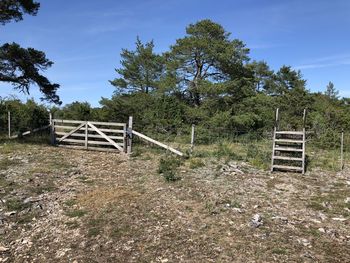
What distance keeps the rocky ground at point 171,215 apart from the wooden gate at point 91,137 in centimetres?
388

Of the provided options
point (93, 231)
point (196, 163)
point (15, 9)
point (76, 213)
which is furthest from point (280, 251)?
point (15, 9)

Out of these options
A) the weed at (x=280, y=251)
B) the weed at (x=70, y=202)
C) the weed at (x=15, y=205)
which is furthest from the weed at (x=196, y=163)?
the weed at (x=280, y=251)

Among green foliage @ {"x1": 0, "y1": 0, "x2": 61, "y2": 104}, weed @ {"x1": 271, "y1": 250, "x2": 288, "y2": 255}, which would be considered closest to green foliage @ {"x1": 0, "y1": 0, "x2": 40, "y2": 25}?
green foliage @ {"x1": 0, "y1": 0, "x2": 61, "y2": 104}

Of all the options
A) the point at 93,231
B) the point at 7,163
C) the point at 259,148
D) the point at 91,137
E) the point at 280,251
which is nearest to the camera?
the point at 280,251

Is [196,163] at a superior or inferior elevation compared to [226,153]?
inferior

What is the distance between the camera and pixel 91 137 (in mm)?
17875

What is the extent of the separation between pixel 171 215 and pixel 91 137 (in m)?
10.5

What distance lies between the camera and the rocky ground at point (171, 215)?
6574 mm

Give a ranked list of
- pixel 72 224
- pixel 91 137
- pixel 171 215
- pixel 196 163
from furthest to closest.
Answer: pixel 91 137, pixel 196 163, pixel 171 215, pixel 72 224

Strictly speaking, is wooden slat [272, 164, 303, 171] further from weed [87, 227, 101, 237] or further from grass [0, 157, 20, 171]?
grass [0, 157, 20, 171]

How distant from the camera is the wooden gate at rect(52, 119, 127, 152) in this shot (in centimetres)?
1700

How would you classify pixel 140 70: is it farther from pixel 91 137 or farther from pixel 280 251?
pixel 280 251

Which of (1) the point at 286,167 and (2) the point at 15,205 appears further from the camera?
(1) the point at 286,167

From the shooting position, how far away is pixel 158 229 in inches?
298
